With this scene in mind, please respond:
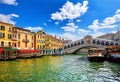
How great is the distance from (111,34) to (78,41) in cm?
2320

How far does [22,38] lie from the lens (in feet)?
151

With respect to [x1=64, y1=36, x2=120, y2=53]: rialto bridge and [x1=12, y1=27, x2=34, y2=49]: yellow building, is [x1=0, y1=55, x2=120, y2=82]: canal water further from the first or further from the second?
[x1=64, y1=36, x2=120, y2=53]: rialto bridge

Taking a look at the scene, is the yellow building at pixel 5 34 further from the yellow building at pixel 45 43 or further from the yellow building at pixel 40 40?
the yellow building at pixel 45 43

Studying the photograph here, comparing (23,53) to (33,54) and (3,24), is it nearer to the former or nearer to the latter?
(33,54)

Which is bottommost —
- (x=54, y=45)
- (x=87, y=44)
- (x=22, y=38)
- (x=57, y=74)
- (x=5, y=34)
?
(x=57, y=74)

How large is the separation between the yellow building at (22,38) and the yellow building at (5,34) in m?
1.62

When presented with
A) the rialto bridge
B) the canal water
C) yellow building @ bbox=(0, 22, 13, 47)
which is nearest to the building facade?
yellow building @ bbox=(0, 22, 13, 47)

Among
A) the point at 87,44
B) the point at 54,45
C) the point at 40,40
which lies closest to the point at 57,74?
the point at 40,40

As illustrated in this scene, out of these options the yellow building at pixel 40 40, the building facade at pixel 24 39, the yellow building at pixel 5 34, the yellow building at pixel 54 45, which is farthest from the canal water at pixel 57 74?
the yellow building at pixel 54 45

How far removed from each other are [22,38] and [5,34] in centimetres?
773

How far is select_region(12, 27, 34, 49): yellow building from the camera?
139ft

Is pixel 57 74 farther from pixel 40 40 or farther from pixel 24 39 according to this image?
pixel 40 40

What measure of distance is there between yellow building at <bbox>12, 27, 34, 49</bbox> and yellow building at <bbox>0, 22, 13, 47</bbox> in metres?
1.62

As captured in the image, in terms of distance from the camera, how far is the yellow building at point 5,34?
3750 centimetres
